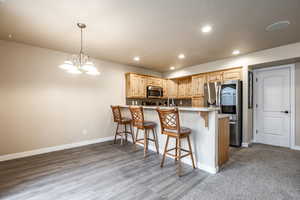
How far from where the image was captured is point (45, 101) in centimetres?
348

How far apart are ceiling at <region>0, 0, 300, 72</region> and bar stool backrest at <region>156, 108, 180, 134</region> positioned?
4.94 feet

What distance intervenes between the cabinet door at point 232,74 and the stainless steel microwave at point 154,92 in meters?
2.38

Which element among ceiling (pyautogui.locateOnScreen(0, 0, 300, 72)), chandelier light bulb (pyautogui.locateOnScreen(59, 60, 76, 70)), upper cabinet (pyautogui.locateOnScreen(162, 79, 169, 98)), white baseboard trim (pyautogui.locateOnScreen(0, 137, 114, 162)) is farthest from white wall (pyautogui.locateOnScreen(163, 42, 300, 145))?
white baseboard trim (pyautogui.locateOnScreen(0, 137, 114, 162))

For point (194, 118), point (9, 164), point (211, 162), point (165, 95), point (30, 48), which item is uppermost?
point (30, 48)

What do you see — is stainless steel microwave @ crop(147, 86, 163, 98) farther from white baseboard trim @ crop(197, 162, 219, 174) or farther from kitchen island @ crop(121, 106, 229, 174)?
white baseboard trim @ crop(197, 162, 219, 174)

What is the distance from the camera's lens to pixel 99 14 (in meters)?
2.11

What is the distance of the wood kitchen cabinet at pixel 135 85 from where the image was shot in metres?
4.87

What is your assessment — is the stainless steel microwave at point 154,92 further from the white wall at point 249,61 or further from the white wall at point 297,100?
the white wall at point 297,100

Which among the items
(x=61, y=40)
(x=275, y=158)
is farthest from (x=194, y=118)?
(x=61, y=40)

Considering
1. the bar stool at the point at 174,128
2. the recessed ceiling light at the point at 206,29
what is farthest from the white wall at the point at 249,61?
the bar stool at the point at 174,128

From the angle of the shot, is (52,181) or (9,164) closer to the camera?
(52,181)

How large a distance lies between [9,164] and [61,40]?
2.76 m

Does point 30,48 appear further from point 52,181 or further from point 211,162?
point 211,162

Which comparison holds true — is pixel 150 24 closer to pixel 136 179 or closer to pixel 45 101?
pixel 136 179
